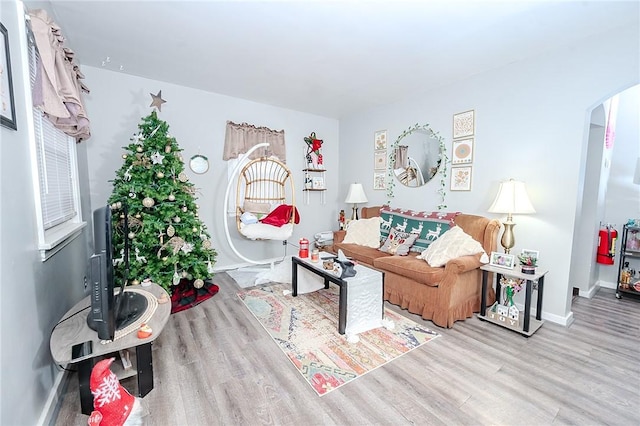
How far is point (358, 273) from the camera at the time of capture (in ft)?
8.18

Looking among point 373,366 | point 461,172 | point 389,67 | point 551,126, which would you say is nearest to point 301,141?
point 389,67

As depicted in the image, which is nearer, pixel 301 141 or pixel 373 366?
pixel 373 366

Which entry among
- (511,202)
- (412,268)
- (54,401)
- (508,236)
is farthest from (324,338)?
(511,202)

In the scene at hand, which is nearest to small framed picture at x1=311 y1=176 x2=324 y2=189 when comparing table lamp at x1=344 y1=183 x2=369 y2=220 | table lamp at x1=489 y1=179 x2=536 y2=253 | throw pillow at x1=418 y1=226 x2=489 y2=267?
table lamp at x1=344 y1=183 x2=369 y2=220

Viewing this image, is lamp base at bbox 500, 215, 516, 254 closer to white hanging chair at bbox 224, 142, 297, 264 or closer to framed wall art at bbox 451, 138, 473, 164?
framed wall art at bbox 451, 138, 473, 164

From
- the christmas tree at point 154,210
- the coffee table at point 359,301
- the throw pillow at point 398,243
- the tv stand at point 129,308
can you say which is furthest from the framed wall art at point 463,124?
the tv stand at point 129,308

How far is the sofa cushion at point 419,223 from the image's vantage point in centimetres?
315

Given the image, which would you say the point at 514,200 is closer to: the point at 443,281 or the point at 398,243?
the point at 443,281

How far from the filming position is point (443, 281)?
2.52 meters

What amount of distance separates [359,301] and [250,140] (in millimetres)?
2996

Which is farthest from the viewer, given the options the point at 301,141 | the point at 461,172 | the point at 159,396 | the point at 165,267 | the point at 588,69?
the point at 301,141

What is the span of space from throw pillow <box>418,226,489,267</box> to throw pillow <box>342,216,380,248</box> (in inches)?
32.8

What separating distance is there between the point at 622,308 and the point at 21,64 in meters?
5.39

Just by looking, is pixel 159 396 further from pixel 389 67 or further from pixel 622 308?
pixel 622 308
